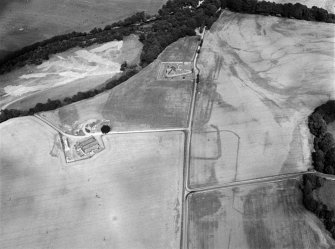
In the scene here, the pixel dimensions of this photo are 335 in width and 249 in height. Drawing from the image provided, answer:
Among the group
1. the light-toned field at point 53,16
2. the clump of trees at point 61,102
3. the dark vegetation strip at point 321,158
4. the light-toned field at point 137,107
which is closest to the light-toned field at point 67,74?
the clump of trees at point 61,102

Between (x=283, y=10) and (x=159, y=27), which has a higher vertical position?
(x=283, y=10)

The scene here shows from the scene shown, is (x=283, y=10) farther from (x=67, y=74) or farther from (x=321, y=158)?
(x=67, y=74)

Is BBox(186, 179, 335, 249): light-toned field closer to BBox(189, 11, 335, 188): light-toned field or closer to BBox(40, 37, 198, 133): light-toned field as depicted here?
BBox(189, 11, 335, 188): light-toned field

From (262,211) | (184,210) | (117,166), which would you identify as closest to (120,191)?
(117,166)

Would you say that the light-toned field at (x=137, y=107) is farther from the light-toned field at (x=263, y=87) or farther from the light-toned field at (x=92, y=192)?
the light-toned field at (x=263, y=87)

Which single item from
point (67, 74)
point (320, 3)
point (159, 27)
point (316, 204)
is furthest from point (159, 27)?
point (316, 204)

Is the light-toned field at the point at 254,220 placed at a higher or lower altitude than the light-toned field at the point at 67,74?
lower

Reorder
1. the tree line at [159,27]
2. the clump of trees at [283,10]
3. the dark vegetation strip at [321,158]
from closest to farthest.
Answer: the dark vegetation strip at [321,158], the tree line at [159,27], the clump of trees at [283,10]
